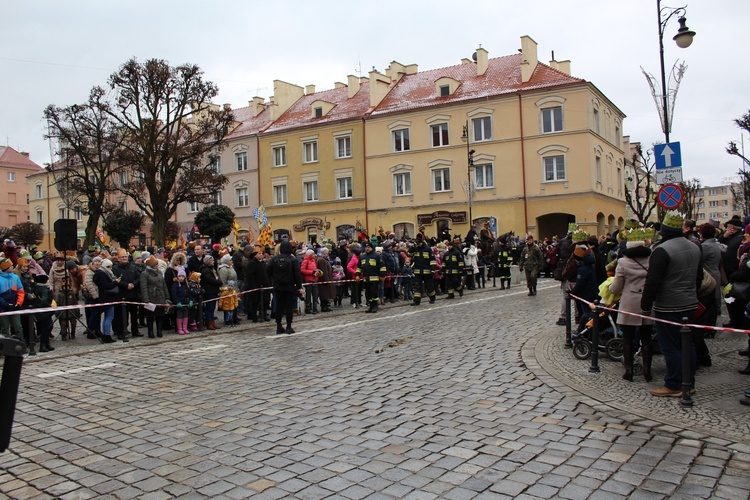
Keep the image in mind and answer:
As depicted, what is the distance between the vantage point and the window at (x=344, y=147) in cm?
5084

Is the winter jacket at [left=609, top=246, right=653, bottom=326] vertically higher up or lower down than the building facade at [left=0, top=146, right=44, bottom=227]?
lower down

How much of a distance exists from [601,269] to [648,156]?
50.3 meters

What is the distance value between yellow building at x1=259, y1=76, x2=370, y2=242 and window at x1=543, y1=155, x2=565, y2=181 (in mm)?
14506

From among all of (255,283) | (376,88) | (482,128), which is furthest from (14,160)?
(255,283)

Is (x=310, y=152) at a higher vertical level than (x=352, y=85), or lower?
lower

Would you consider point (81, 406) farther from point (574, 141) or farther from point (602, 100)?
point (602, 100)

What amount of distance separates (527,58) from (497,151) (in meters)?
7.19

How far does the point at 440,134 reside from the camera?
46.7m

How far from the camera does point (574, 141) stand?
41500mm

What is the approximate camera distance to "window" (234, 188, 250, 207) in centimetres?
5588

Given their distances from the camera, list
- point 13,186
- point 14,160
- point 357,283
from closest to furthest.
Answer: point 357,283
point 13,186
point 14,160

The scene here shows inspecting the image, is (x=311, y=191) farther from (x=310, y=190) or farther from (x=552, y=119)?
(x=552, y=119)

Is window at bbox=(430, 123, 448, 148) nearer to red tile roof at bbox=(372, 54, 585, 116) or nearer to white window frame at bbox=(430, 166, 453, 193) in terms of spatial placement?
red tile roof at bbox=(372, 54, 585, 116)

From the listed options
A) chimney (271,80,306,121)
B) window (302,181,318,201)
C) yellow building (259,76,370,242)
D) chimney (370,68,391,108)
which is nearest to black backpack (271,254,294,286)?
yellow building (259,76,370,242)
